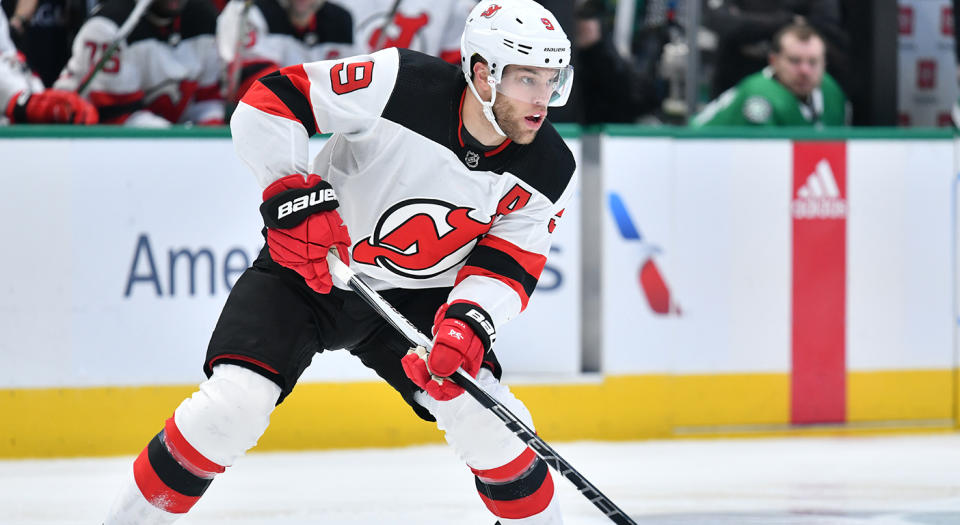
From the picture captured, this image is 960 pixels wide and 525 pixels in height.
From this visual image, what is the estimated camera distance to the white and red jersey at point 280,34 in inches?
159

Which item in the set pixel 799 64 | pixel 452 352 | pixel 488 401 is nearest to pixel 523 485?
pixel 488 401

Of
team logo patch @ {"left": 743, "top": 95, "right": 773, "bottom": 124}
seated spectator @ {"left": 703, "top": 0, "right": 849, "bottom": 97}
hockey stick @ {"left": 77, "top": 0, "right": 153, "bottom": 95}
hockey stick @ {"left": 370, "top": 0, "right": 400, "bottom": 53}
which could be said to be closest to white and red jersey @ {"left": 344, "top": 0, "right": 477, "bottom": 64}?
hockey stick @ {"left": 370, "top": 0, "right": 400, "bottom": 53}

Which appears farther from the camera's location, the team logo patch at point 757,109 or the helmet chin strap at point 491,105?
the team logo patch at point 757,109

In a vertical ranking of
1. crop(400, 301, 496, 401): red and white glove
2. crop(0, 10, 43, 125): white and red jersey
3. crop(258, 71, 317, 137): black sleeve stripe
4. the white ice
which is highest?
crop(0, 10, 43, 125): white and red jersey

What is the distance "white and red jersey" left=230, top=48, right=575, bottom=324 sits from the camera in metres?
2.40

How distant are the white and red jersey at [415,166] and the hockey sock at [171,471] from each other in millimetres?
518

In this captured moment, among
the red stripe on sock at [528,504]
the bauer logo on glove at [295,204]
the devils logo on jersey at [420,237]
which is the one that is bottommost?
the red stripe on sock at [528,504]

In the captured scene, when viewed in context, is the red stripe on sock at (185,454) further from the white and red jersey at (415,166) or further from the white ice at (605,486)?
the white ice at (605,486)

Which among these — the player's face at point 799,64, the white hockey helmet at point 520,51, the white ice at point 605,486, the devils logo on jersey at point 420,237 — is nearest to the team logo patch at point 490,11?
the white hockey helmet at point 520,51

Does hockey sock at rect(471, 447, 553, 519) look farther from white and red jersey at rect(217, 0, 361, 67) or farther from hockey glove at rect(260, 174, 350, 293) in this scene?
white and red jersey at rect(217, 0, 361, 67)

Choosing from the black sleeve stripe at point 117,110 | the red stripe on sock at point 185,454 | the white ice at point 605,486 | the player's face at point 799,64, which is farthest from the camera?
the player's face at point 799,64

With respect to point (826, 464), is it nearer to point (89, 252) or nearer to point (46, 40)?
point (89, 252)

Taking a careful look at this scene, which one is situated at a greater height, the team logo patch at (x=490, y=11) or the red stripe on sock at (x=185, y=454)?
the team logo patch at (x=490, y=11)

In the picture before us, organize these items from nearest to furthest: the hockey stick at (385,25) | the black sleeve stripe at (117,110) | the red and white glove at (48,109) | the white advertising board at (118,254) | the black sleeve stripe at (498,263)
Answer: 1. the black sleeve stripe at (498,263)
2. the white advertising board at (118,254)
3. the red and white glove at (48,109)
4. the black sleeve stripe at (117,110)
5. the hockey stick at (385,25)
